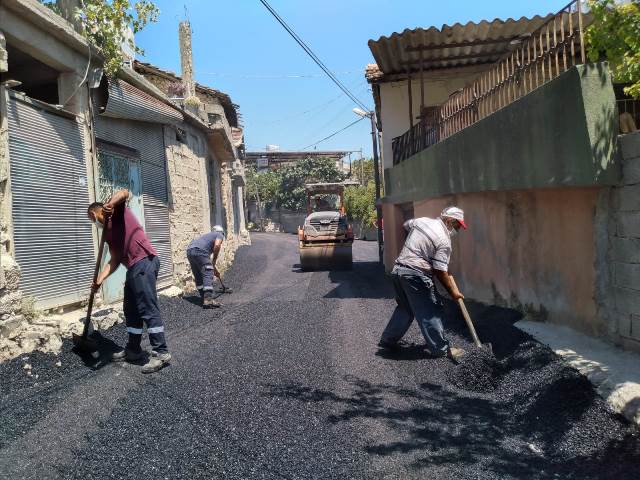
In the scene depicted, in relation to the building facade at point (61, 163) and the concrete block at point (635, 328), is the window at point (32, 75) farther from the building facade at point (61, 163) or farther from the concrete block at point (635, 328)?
the concrete block at point (635, 328)

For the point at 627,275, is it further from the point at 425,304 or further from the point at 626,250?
the point at 425,304

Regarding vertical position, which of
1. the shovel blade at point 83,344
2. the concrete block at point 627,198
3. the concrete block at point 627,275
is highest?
the concrete block at point 627,198

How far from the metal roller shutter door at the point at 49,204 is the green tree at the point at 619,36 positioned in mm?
5276

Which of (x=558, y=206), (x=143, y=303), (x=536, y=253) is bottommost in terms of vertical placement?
(x=143, y=303)

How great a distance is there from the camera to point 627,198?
13.8 feet

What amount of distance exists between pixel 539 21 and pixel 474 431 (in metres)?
8.37

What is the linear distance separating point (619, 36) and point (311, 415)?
3.28 meters

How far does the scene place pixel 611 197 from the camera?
439cm

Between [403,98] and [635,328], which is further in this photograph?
[403,98]

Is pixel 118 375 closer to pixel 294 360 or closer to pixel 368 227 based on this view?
pixel 294 360

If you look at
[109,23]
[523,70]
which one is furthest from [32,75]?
[523,70]

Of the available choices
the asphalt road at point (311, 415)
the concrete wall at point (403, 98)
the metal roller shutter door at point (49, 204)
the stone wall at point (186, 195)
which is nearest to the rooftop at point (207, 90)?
the stone wall at point (186, 195)

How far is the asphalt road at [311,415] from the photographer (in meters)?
2.97

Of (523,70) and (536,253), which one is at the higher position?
(523,70)
